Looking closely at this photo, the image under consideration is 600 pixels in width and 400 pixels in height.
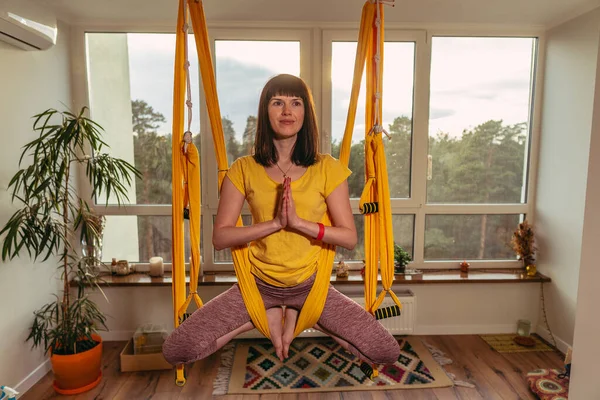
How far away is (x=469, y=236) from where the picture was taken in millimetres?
3164

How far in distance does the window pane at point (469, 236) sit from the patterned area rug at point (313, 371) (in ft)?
2.59

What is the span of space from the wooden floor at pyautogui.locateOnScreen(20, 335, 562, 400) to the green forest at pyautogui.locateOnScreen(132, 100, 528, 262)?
0.77m

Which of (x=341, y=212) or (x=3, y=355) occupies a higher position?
(x=341, y=212)

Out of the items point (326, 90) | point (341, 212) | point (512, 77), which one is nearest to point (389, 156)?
point (326, 90)

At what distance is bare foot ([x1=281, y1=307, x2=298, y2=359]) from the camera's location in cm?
150

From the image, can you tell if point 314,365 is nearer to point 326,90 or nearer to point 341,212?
point 341,212

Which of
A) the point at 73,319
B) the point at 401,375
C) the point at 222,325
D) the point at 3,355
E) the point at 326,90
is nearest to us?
the point at 222,325

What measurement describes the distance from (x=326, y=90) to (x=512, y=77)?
4.76 ft

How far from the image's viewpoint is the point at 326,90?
2922 mm

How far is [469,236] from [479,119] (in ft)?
3.02

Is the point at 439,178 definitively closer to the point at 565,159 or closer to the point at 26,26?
the point at 565,159

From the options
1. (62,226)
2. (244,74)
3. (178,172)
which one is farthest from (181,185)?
(244,74)

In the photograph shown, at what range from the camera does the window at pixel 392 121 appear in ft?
9.57

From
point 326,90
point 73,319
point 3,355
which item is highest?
point 326,90
